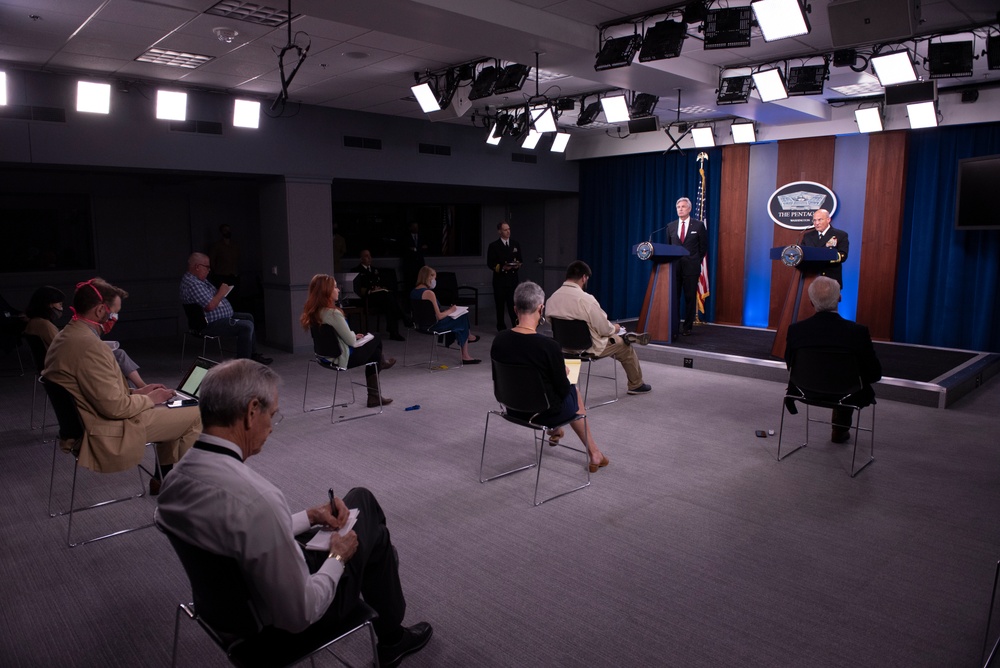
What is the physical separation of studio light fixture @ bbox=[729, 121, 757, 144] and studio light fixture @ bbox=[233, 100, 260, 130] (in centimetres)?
618

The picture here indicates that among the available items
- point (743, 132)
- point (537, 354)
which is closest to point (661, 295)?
point (743, 132)

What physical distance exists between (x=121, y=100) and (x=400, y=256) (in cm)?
584

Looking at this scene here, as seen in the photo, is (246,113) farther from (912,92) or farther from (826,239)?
(912,92)

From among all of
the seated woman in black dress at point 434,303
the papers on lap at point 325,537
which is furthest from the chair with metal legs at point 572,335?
the papers on lap at point 325,537

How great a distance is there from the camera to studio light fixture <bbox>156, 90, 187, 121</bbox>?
259 inches

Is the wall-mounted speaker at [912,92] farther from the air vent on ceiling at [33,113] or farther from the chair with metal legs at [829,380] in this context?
the air vent on ceiling at [33,113]

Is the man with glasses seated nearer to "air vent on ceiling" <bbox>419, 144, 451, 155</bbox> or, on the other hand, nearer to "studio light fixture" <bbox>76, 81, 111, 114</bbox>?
"studio light fixture" <bbox>76, 81, 111, 114</bbox>

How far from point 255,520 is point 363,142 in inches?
313

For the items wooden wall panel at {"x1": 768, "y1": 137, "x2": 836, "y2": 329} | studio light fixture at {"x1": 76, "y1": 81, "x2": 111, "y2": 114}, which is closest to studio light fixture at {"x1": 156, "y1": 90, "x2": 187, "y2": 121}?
studio light fixture at {"x1": 76, "y1": 81, "x2": 111, "y2": 114}

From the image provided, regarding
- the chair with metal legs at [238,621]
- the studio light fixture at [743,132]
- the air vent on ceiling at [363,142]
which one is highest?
the studio light fixture at [743,132]

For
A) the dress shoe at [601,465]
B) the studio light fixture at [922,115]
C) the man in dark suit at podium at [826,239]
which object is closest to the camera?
the dress shoe at [601,465]

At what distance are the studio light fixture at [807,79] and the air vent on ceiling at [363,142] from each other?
5.23 meters

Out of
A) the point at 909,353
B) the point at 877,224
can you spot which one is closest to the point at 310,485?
the point at 909,353

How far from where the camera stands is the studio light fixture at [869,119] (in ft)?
25.8
